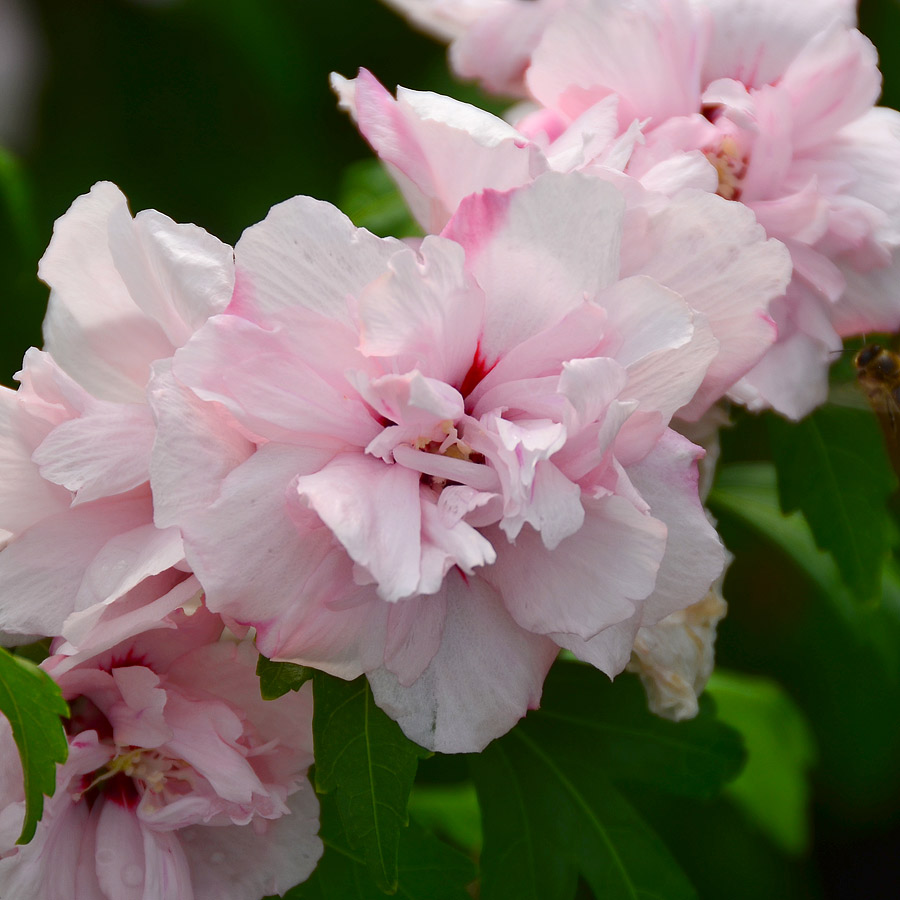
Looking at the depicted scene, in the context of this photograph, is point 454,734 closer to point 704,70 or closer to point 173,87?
point 704,70

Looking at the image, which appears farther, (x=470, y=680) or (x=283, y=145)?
(x=283, y=145)

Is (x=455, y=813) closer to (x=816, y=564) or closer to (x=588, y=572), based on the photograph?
(x=816, y=564)

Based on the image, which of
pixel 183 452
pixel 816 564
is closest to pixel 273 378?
pixel 183 452

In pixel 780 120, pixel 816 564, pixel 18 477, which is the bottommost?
pixel 816 564

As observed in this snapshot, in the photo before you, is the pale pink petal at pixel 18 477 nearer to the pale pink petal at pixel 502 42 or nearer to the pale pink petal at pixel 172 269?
the pale pink petal at pixel 172 269

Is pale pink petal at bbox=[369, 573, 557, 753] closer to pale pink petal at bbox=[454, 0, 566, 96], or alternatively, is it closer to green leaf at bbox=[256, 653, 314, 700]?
green leaf at bbox=[256, 653, 314, 700]

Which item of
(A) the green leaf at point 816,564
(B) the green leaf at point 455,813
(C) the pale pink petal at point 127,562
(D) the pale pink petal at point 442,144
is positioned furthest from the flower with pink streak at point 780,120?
(B) the green leaf at point 455,813

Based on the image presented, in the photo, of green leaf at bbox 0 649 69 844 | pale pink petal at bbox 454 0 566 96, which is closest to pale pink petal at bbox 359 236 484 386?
green leaf at bbox 0 649 69 844
